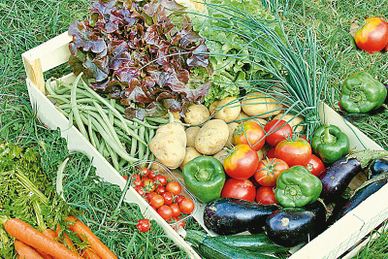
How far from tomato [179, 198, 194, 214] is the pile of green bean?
455mm

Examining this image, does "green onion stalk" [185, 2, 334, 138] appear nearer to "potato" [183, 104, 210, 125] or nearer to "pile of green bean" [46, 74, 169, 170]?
"potato" [183, 104, 210, 125]

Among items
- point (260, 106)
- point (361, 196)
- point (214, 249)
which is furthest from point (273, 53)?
point (214, 249)

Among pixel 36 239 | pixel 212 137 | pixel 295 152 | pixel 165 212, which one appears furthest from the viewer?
pixel 212 137

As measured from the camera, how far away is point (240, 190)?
283cm

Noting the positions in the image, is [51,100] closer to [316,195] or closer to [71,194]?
[71,194]

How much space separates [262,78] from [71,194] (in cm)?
182

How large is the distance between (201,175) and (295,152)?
0.70 metres

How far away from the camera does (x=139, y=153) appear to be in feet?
9.93

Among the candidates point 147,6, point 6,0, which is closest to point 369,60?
point 147,6

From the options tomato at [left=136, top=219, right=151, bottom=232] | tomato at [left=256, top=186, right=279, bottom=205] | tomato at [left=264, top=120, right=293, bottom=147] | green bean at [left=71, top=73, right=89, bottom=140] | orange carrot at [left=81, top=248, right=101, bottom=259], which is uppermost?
green bean at [left=71, top=73, right=89, bottom=140]

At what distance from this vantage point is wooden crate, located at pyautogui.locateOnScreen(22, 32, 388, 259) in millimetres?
2297

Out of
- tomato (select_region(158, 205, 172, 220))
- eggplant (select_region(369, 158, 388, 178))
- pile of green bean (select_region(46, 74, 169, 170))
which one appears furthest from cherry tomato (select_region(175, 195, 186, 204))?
eggplant (select_region(369, 158, 388, 178))

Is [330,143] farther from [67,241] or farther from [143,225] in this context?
[67,241]

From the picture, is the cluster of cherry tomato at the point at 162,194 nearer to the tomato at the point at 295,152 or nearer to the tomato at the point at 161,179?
the tomato at the point at 161,179
